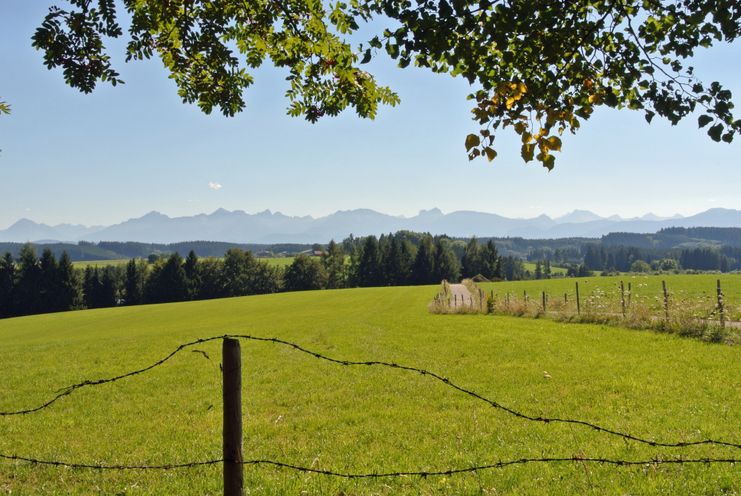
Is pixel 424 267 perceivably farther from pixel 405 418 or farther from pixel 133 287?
pixel 405 418

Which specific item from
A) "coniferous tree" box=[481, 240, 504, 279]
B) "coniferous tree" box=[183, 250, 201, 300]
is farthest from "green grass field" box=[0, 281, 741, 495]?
"coniferous tree" box=[481, 240, 504, 279]

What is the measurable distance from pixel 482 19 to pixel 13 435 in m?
11.5

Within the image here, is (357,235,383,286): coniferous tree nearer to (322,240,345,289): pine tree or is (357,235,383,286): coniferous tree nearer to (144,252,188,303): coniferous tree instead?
(322,240,345,289): pine tree

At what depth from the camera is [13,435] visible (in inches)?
368

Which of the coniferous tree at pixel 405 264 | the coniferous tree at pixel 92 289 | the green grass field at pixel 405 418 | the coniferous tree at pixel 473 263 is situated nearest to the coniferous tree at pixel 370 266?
the coniferous tree at pixel 405 264

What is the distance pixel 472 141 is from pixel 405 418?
23.1ft

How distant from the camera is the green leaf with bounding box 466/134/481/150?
3580 millimetres

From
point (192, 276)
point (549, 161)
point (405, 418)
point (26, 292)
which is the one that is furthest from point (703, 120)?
point (26, 292)

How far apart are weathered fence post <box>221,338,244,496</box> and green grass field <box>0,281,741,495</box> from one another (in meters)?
2.73

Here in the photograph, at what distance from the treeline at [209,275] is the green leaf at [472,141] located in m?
98.0

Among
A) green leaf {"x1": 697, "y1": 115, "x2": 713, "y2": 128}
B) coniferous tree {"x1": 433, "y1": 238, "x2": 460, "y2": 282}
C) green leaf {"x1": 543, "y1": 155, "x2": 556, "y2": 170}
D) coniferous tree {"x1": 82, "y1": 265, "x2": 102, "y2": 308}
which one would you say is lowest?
coniferous tree {"x1": 82, "y1": 265, "x2": 102, "y2": 308}

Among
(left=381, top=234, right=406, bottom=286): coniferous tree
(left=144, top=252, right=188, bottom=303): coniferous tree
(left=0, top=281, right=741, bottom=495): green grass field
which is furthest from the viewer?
(left=381, top=234, right=406, bottom=286): coniferous tree

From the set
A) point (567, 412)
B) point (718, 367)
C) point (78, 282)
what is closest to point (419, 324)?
point (718, 367)

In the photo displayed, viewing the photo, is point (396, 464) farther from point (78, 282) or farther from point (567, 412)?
point (78, 282)
